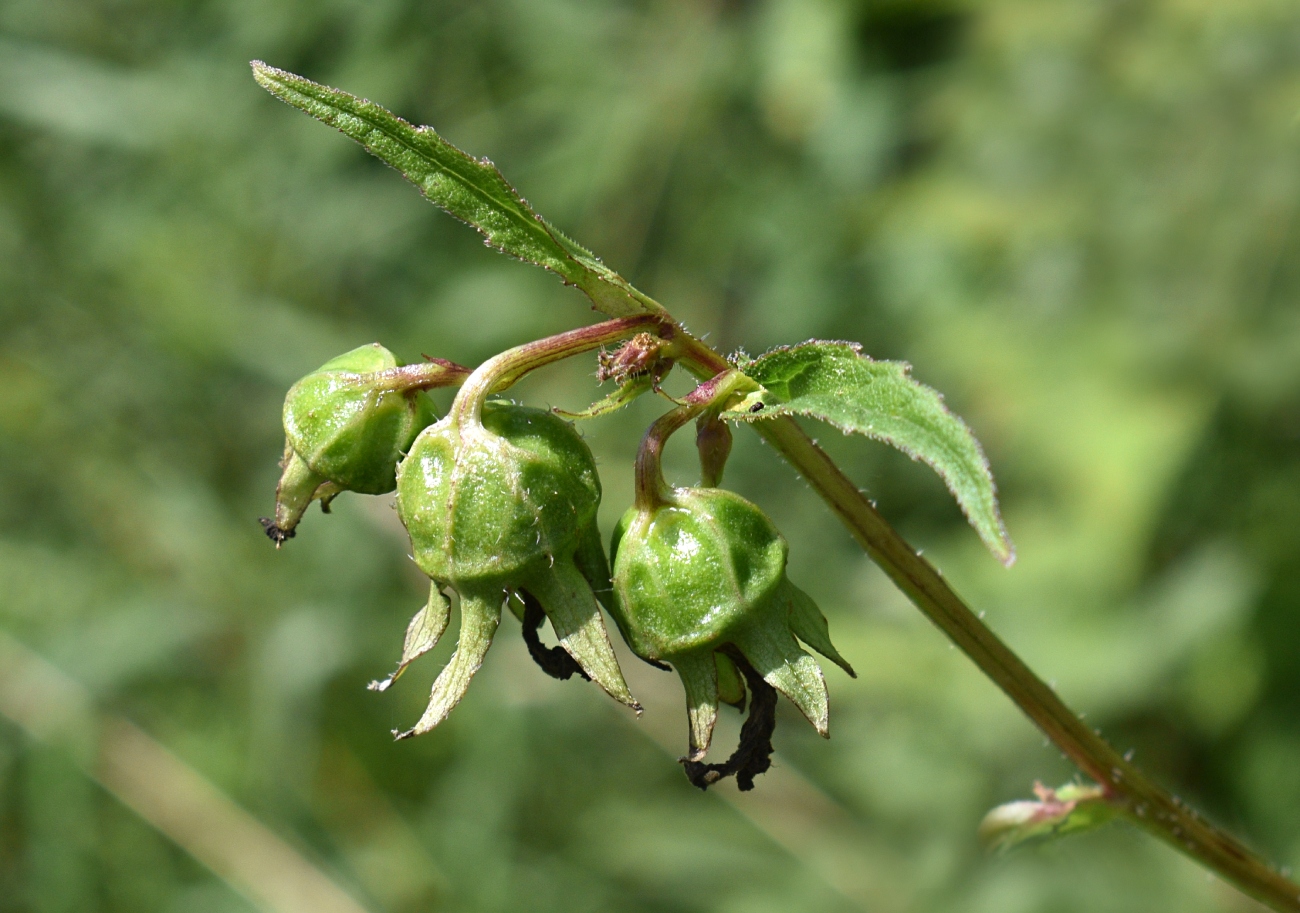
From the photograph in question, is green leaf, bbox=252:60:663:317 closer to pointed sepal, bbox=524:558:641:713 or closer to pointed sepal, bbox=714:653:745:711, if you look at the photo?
pointed sepal, bbox=524:558:641:713

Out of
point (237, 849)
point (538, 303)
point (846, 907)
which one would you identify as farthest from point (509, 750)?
point (538, 303)

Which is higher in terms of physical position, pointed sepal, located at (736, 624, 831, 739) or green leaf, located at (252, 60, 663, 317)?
green leaf, located at (252, 60, 663, 317)

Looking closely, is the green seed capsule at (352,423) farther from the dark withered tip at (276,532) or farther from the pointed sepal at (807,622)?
the pointed sepal at (807,622)

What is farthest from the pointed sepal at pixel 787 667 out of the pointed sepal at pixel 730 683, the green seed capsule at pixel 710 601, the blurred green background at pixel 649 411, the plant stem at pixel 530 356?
the blurred green background at pixel 649 411

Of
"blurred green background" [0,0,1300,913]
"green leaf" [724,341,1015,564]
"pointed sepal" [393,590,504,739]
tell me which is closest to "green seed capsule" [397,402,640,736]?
"pointed sepal" [393,590,504,739]

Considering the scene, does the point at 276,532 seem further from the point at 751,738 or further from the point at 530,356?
the point at 751,738

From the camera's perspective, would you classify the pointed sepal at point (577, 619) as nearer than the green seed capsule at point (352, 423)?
Yes

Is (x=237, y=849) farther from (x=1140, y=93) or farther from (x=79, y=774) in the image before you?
(x=1140, y=93)
